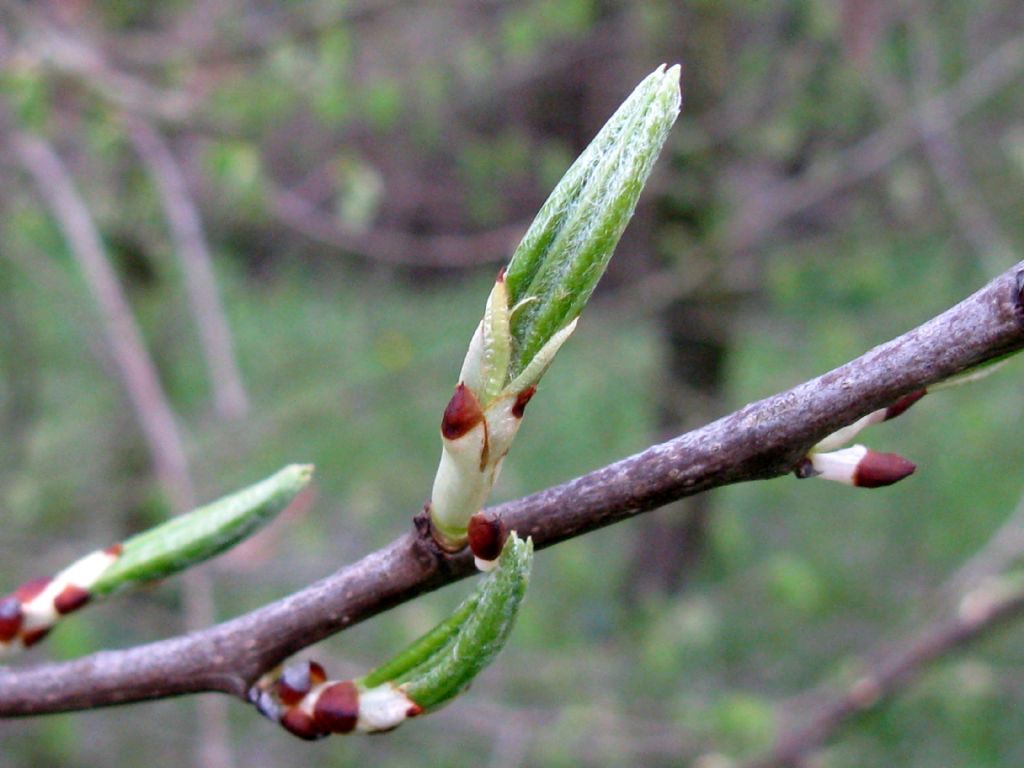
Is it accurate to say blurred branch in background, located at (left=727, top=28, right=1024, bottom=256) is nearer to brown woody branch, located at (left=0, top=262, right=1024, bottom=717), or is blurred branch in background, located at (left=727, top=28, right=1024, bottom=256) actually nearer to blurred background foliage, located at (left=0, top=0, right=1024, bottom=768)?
blurred background foliage, located at (left=0, top=0, right=1024, bottom=768)

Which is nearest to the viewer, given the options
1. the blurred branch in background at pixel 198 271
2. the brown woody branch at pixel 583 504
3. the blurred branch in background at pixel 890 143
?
the brown woody branch at pixel 583 504

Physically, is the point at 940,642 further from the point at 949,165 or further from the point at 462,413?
the point at 949,165

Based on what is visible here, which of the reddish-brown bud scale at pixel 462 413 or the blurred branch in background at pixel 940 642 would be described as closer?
the reddish-brown bud scale at pixel 462 413

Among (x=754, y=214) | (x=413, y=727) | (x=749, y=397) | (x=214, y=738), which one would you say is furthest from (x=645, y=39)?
(x=214, y=738)

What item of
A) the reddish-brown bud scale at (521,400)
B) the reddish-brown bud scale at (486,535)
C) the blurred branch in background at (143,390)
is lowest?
the reddish-brown bud scale at (486,535)

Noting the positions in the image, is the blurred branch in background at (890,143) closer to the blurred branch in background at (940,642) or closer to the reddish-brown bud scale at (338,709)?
the blurred branch in background at (940,642)

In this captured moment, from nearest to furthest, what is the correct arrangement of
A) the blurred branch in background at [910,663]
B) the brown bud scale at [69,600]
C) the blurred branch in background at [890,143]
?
the brown bud scale at [69,600]
the blurred branch in background at [910,663]
the blurred branch in background at [890,143]

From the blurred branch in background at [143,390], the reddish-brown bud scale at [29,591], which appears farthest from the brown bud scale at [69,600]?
the blurred branch in background at [143,390]
